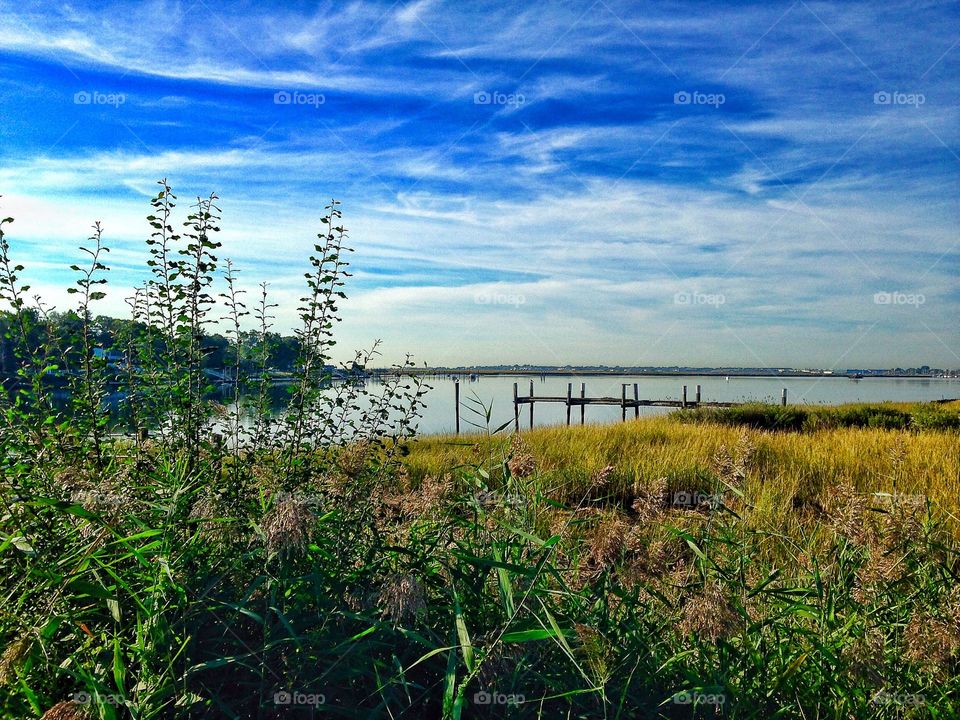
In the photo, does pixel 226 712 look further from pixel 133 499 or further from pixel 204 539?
pixel 133 499

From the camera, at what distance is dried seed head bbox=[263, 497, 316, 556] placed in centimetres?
209

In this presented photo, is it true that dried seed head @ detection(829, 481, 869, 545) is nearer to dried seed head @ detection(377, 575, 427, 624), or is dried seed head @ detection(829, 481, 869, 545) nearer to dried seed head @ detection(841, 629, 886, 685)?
dried seed head @ detection(841, 629, 886, 685)

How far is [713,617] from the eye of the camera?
2.14 metres

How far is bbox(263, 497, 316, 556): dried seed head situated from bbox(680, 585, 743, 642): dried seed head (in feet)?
4.28

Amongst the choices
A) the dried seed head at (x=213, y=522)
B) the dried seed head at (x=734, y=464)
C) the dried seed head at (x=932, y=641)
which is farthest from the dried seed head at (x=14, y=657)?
the dried seed head at (x=932, y=641)

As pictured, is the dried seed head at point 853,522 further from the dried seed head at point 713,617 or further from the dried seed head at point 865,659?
the dried seed head at point 713,617

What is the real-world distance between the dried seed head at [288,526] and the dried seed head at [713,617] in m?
1.30

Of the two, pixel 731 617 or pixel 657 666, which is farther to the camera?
pixel 657 666

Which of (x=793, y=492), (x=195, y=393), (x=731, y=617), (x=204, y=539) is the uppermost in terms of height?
(x=195, y=393)

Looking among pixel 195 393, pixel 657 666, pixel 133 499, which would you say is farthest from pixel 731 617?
pixel 195 393

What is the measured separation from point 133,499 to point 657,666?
212 cm

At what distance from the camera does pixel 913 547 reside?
9.92 feet

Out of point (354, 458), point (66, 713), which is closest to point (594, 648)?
point (66, 713)

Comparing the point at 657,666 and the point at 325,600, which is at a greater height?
the point at 325,600
